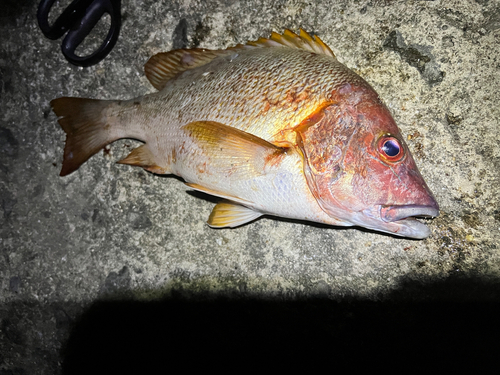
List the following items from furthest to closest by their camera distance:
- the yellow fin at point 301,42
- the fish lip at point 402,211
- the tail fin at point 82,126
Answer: the tail fin at point 82,126, the yellow fin at point 301,42, the fish lip at point 402,211

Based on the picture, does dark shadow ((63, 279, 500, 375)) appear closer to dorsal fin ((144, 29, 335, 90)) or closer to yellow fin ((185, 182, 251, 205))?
yellow fin ((185, 182, 251, 205))

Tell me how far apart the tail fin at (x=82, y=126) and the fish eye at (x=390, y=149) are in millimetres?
1250

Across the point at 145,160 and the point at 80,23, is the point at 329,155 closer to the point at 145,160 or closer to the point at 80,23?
the point at 145,160

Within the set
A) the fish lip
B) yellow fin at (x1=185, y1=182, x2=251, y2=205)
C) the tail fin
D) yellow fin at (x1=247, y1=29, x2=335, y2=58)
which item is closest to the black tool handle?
the tail fin

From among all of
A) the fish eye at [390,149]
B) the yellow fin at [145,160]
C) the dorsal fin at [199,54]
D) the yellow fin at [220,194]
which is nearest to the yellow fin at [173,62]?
the dorsal fin at [199,54]

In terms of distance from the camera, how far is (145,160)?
4.80 feet

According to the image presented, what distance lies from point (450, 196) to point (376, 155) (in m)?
0.58

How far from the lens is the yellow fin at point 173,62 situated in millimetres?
1432

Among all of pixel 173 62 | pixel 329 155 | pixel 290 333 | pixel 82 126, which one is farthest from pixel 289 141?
pixel 82 126

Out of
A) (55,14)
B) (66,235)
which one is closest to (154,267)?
(66,235)

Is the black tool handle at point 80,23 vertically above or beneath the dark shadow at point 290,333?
above

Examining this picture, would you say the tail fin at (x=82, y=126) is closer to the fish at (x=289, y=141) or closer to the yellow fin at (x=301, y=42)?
the fish at (x=289, y=141)

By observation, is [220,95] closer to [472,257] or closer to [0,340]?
[472,257]

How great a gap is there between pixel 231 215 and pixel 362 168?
2.00 ft
